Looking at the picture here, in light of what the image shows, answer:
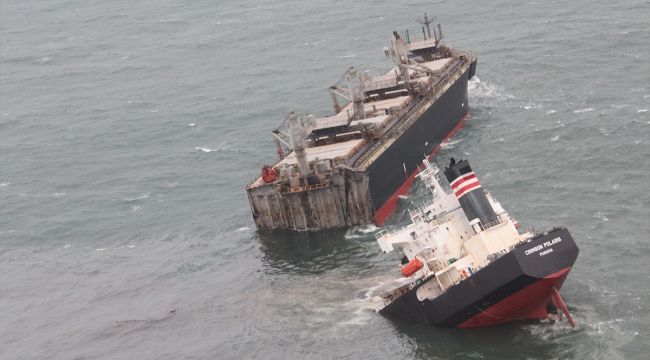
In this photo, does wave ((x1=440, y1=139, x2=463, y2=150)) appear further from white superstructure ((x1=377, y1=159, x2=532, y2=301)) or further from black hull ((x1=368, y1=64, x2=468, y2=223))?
white superstructure ((x1=377, y1=159, x2=532, y2=301))

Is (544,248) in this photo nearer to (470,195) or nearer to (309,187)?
(470,195)

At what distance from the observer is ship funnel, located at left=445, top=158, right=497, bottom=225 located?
61531 millimetres

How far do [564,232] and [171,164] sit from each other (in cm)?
6115

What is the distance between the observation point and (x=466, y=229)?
2490 inches

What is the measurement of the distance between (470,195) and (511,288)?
697 cm

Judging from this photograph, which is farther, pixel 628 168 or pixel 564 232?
pixel 628 168

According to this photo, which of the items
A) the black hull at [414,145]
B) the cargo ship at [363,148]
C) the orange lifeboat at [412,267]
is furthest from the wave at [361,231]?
the orange lifeboat at [412,267]

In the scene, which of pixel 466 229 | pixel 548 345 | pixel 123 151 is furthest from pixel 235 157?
pixel 548 345

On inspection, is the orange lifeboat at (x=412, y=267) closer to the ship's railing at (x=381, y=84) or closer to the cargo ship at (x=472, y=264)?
the cargo ship at (x=472, y=264)

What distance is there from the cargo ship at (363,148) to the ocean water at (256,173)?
76.2 inches

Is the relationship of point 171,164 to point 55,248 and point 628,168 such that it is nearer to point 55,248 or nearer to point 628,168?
point 55,248

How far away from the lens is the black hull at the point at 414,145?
286 feet

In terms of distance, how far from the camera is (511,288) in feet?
189

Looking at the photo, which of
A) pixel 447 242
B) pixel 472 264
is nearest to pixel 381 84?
pixel 447 242
